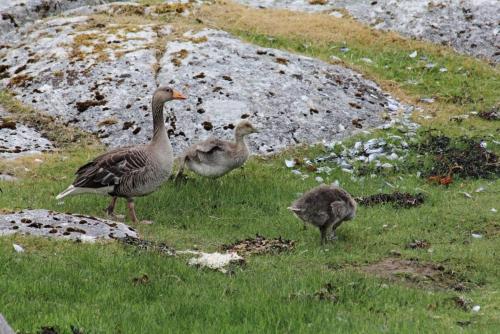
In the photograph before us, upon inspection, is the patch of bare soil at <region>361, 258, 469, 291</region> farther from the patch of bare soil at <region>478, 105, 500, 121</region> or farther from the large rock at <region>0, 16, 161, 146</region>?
the patch of bare soil at <region>478, 105, 500, 121</region>

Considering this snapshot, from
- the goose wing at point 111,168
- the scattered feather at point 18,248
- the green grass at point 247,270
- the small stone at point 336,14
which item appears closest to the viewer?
the green grass at point 247,270

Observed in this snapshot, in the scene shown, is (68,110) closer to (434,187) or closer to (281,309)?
(434,187)

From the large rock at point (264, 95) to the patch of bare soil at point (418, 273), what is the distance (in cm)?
867

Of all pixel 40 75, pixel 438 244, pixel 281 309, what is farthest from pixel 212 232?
pixel 40 75

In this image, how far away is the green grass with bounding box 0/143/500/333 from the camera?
10195mm

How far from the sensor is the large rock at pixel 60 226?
13.6 meters

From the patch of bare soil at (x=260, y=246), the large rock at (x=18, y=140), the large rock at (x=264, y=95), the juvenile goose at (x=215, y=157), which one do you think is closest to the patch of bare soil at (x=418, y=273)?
the patch of bare soil at (x=260, y=246)

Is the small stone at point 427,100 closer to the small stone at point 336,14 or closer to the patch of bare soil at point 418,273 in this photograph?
the small stone at point 336,14

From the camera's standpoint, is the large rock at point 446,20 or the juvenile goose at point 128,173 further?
the large rock at point 446,20

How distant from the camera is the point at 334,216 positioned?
1526 centimetres

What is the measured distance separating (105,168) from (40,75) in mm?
10236

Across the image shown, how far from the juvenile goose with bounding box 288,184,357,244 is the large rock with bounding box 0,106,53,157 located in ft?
30.3

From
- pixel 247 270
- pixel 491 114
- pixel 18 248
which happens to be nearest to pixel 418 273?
pixel 247 270

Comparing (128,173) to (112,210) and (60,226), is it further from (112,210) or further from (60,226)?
(60,226)
